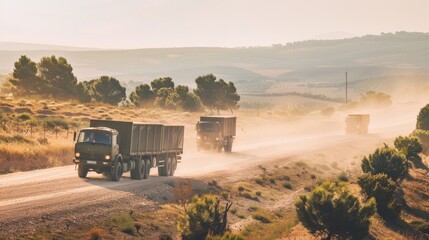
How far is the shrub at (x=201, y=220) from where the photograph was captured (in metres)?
30.2

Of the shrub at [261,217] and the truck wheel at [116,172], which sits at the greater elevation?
the truck wheel at [116,172]

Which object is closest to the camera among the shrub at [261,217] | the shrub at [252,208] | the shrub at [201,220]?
the shrub at [201,220]

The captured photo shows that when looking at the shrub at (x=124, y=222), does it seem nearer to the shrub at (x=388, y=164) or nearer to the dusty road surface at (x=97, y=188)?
the dusty road surface at (x=97, y=188)

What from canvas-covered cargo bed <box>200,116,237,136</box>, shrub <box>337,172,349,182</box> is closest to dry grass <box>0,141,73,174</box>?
canvas-covered cargo bed <box>200,116,237,136</box>

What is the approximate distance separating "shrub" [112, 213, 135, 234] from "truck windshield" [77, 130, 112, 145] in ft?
27.0

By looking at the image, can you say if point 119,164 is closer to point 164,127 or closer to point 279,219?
point 164,127

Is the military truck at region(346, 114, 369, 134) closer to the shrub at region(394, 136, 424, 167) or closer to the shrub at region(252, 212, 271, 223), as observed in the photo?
the shrub at region(394, 136, 424, 167)

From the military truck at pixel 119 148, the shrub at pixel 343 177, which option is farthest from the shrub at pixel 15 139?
the shrub at pixel 343 177

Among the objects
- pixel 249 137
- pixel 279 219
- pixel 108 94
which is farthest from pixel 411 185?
pixel 108 94

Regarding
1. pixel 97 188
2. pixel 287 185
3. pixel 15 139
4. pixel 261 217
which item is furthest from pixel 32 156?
pixel 261 217

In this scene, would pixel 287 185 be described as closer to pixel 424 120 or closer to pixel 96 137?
pixel 96 137

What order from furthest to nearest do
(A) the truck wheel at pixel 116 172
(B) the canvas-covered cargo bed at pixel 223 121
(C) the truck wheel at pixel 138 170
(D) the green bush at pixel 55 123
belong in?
(D) the green bush at pixel 55 123 → (B) the canvas-covered cargo bed at pixel 223 121 → (C) the truck wheel at pixel 138 170 → (A) the truck wheel at pixel 116 172

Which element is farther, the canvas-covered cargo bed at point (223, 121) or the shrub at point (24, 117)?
the shrub at point (24, 117)

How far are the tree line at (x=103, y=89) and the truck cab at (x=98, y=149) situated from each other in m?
85.3
